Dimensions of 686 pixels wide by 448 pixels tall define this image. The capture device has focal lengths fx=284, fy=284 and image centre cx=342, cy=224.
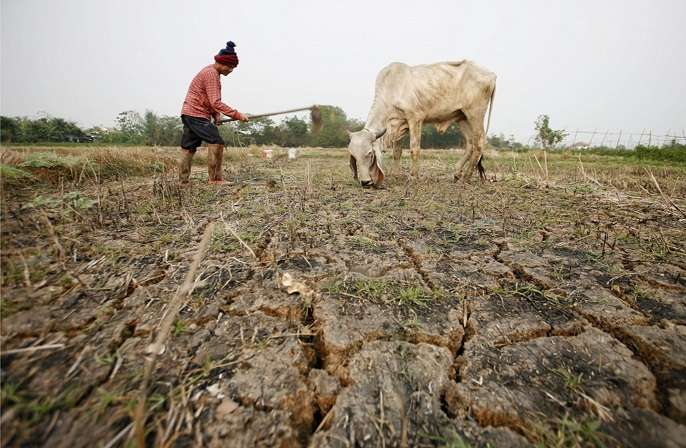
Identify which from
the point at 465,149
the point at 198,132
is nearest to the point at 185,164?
the point at 198,132

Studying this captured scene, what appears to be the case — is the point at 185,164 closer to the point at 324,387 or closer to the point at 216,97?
the point at 216,97

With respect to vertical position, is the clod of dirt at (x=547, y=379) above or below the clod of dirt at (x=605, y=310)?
below

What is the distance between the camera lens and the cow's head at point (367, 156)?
4191 millimetres

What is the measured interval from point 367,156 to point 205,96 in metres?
2.39

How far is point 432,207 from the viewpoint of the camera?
3211 millimetres

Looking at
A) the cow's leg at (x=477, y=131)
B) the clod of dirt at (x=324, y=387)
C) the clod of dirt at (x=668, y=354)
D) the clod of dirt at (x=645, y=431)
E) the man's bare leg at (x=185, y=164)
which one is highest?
the cow's leg at (x=477, y=131)

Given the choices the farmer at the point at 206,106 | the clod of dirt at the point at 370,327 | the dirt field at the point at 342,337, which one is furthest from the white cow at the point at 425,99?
the clod of dirt at the point at 370,327

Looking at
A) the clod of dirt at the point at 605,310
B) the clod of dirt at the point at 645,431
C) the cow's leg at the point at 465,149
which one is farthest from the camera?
the cow's leg at the point at 465,149

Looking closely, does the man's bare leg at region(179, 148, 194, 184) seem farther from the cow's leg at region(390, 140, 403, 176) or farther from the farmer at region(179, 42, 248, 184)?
the cow's leg at region(390, 140, 403, 176)

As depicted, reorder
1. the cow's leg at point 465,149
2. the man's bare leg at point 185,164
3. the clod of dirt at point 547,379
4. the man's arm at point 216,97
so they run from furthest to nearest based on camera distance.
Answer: the cow's leg at point 465,149
the man's bare leg at point 185,164
the man's arm at point 216,97
the clod of dirt at point 547,379

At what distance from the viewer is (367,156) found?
4.27 m

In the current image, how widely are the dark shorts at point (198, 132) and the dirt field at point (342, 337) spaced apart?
185 centimetres

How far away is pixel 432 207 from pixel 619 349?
2.19 meters

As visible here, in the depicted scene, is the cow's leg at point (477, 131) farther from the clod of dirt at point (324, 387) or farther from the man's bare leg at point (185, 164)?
the clod of dirt at point (324, 387)
